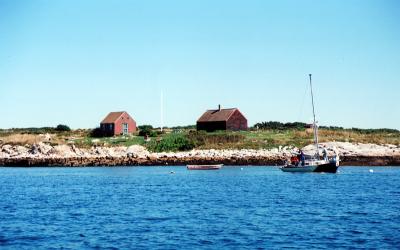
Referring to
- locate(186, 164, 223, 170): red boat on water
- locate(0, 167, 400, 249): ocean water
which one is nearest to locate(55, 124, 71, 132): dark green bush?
locate(186, 164, 223, 170): red boat on water

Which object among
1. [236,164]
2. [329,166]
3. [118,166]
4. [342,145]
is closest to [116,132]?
[118,166]

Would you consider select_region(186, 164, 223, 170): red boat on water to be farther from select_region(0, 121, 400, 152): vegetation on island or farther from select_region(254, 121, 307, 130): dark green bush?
select_region(254, 121, 307, 130): dark green bush

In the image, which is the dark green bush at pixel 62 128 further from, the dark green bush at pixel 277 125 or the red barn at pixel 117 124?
the dark green bush at pixel 277 125

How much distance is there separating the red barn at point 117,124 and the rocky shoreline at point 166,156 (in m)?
17.2

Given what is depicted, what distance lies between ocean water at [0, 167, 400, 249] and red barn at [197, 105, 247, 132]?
188 ft

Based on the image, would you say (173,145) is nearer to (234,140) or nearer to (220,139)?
(220,139)

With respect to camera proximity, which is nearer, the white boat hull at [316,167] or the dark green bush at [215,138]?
the white boat hull at [316,167]

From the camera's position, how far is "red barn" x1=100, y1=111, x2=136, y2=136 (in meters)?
122

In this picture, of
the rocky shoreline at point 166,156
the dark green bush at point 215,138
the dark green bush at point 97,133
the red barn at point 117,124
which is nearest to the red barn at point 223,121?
the dark green bush at point 215,138

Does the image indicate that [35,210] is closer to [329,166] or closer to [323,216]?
[323,216]

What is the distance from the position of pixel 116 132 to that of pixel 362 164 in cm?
5704

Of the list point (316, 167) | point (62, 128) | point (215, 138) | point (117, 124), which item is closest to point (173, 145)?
point (215, 138)

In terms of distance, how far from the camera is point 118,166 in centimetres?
9462

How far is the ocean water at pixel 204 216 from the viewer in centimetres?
2559
